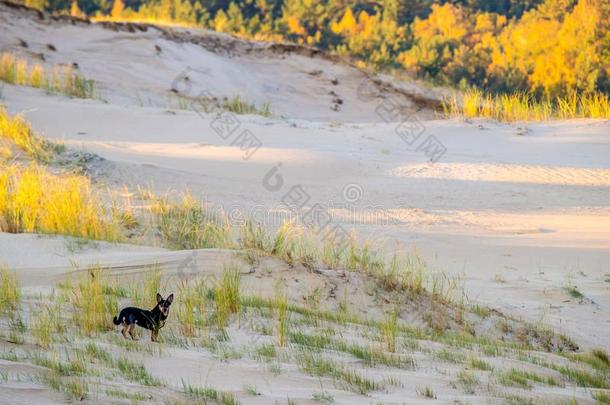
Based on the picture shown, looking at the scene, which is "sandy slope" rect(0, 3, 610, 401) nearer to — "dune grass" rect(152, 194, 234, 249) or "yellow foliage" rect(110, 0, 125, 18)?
"dune grass" rect(152, 194, 234, 249)

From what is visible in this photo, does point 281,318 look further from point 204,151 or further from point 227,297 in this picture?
point 204,151

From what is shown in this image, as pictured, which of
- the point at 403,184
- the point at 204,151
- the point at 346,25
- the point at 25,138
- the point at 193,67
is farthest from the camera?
the point at 346,25

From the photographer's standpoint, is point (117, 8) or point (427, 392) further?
point (117, 8)

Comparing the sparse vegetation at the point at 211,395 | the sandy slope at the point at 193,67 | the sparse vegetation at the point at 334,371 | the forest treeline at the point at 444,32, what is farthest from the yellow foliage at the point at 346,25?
the sparse vegetation at the point at 211,395

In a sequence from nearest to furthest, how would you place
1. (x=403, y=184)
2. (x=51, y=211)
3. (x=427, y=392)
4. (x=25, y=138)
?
(x=427, y=392) < (x=51, y=211) < (x=25, y=138) < (x=403, y=184)

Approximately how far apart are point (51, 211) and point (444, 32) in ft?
94.4

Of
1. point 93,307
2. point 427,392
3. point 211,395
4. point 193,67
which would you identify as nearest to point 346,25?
point 193,67

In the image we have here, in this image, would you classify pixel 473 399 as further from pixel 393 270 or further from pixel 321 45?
pixel 321 45

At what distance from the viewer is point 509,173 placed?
11.4 m

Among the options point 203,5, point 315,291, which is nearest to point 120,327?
point 315,291

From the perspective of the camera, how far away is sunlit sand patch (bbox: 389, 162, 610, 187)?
11195 mm

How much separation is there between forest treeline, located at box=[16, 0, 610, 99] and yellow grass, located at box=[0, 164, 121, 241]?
56.9 feet

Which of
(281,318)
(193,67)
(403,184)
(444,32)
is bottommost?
(281,318)

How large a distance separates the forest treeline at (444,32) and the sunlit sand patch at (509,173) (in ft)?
37.4
